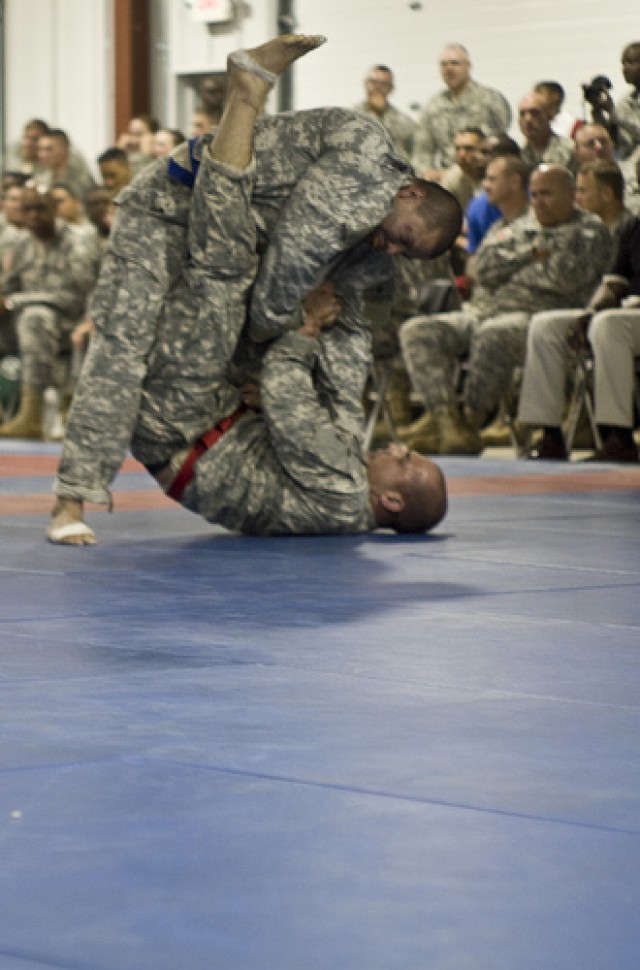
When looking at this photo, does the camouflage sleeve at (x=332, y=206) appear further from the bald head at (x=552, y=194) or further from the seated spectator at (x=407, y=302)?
the seated spectator at (x=407, y=302)

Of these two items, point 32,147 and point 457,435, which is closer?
point 457,435

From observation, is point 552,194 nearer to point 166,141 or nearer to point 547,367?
point 547,367

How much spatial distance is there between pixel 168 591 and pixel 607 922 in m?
2.38

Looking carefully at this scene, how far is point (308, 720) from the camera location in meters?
2.51

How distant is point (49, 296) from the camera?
11.4 metres

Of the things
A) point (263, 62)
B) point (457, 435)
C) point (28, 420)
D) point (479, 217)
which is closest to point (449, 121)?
point (479, 217)

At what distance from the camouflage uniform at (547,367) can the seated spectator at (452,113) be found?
276cm

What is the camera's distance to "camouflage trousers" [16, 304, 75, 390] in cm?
1127

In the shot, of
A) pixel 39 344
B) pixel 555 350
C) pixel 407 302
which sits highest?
pixel 407 302

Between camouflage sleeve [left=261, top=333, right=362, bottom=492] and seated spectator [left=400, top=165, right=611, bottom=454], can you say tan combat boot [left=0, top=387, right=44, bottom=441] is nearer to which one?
seated spectator [left=400, top=165, right=611, bottom=454]

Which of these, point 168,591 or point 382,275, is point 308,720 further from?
point 382,275

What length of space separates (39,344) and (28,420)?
470 mm

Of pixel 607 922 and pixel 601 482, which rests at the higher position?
pixel 607 922

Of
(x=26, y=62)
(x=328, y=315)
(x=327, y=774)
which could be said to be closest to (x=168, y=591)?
(x=328, y=315)
